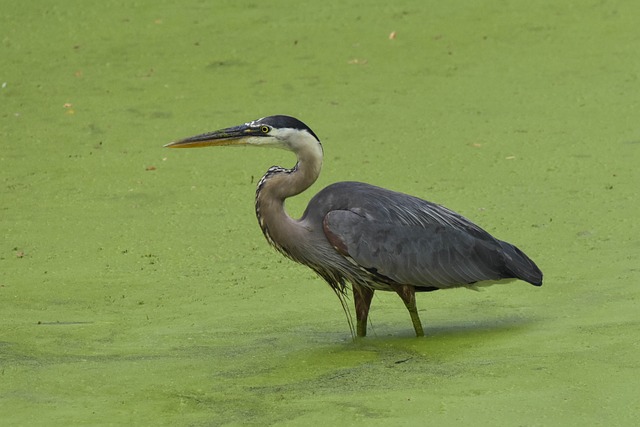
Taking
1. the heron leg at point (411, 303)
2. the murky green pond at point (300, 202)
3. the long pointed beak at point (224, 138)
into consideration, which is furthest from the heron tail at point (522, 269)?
the long pointed beak at point (224, 138)

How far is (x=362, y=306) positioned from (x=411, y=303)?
9.6 inches

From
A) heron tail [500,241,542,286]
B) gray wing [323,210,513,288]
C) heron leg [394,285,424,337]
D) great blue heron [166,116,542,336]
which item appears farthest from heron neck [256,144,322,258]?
heron tail [500,241,542,286]

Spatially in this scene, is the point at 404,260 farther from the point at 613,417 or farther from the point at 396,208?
the point at 613,417

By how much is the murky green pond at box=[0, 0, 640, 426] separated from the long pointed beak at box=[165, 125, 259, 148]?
32.9 inches

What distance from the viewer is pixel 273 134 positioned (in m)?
5.61

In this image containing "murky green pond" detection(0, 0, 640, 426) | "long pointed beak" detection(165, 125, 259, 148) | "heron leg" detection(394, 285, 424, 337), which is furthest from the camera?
"long pointed beak" detection(165, 125, 259, 148)

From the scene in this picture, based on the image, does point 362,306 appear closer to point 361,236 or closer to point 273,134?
point 361,236

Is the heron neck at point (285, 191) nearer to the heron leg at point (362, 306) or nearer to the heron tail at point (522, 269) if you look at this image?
the heron leg at point (362, 306)

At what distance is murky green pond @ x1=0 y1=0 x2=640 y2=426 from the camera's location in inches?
184

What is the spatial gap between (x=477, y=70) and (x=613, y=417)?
247 inches

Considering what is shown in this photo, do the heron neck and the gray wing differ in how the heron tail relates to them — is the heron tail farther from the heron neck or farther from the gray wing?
the heron neck

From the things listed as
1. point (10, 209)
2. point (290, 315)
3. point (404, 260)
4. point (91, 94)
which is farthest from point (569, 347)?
point (91, 94)

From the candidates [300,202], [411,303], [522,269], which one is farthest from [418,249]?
[300,202]

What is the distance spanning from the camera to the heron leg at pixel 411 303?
5.52m
